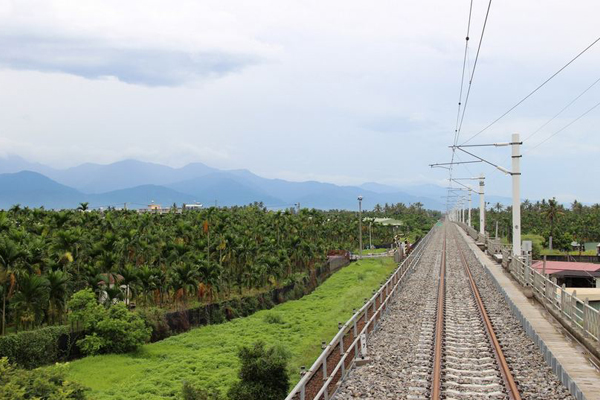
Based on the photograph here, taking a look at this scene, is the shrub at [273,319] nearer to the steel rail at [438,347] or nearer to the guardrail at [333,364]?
the steel rail at [438,347]

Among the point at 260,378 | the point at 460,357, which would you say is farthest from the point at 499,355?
the point at 260,378

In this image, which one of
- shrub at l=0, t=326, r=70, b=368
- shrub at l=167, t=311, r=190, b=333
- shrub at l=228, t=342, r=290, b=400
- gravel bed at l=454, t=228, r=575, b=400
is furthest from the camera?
shrub at l=167, t=311, r=190, b=333

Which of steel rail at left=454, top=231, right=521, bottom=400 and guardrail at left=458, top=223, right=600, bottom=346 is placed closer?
steel rail at left=454, top=231, right=521, bottom=400

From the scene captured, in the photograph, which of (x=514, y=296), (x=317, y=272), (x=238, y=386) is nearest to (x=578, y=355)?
(x=238, y=386)

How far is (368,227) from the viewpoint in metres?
100

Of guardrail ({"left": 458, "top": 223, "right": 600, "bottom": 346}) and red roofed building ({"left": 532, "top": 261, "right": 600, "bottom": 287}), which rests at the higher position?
guardrail ({"left": 458, "top": 223, "right": 600, "bottom": 346})

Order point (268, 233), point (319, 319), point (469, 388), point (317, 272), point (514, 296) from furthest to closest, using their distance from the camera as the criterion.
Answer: point (268, 233) < point (317, 272) < point (319, 319) < point (514, 296) < point (469, 388)

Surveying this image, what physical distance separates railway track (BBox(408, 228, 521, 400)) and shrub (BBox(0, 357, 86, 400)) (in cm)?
857

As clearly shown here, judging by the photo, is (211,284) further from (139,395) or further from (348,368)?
(348,368)

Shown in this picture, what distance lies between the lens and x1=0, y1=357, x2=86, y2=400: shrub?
1359 centimetres

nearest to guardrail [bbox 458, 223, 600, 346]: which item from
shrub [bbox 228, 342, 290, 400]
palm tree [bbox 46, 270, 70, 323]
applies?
shrub [bbox 228, 342, 290, 400]

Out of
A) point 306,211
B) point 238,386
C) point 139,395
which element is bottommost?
point 139,395

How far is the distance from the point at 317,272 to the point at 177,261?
18.5 meters

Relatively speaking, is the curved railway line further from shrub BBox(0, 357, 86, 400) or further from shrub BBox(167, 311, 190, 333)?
shrub BBox(167, 311, 190, 333)
